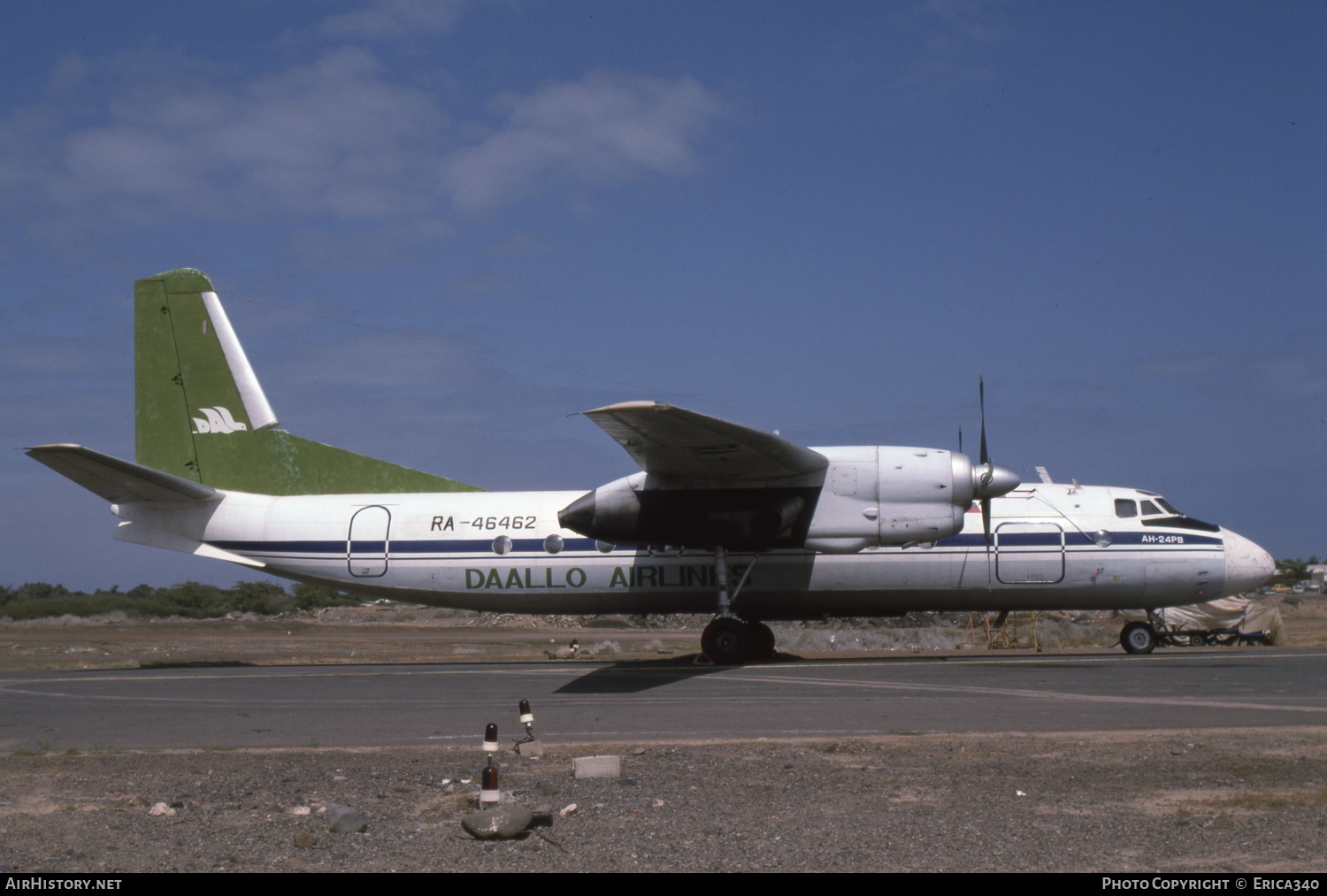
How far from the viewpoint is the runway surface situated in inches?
404

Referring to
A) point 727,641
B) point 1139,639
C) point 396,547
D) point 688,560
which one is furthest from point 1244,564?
point 396,547

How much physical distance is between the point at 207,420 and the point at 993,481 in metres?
14.7

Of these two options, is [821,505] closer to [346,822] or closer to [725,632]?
[725,632]

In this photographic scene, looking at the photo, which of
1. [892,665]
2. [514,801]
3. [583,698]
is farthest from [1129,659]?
[514,801]

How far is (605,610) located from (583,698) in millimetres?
6018

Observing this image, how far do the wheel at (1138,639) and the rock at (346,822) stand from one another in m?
16.5

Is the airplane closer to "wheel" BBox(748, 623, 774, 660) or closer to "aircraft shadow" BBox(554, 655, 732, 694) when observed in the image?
"wheel" BBox(748, 623, 774, 660)

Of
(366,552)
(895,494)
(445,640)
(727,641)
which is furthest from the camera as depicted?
(445,640)

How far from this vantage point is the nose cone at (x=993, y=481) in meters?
16.8

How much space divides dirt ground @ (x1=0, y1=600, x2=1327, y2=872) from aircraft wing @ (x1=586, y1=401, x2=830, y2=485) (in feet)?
20.4

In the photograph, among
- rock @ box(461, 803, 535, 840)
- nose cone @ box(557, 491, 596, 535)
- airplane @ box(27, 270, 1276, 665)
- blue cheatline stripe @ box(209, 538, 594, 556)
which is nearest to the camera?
rock @ box(461, 803, 535, 840)

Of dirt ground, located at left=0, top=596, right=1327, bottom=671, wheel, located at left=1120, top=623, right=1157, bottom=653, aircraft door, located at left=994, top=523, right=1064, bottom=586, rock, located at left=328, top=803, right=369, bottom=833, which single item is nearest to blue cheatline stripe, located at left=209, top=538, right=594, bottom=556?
dirt ground, located at left=0, top=596, right=1327, bottom=671

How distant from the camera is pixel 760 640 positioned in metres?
19.1

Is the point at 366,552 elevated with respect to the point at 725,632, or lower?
elevated
